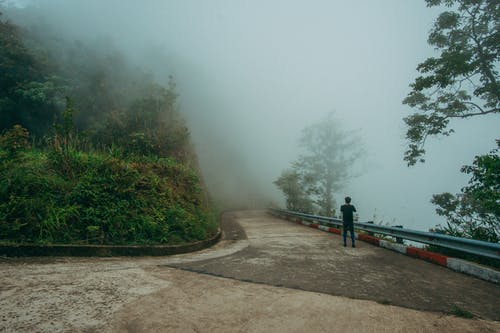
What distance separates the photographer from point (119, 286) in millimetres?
3328

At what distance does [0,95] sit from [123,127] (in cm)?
876

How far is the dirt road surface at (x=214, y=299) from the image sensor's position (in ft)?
7.95

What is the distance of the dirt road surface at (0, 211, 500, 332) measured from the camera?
2.42 m

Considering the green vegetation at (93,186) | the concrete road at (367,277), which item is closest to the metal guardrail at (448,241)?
the concrete road at (367,277)

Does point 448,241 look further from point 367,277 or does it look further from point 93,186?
point 93,186

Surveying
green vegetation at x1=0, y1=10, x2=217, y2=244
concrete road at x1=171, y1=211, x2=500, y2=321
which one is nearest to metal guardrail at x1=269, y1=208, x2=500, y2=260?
concrete road at x1=171, y1=211, x2=500, y2=321

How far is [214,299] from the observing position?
3057 millimetres

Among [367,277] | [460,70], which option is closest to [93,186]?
[367,277]

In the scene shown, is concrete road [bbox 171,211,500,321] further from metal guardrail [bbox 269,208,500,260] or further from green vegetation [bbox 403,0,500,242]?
green vegetation [bbox 403,0,500,242]

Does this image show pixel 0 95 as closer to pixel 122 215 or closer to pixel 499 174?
pixel 122 215

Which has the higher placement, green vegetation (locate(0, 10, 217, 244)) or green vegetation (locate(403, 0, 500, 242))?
green vegetation (locate(403, 0, 500, 242))

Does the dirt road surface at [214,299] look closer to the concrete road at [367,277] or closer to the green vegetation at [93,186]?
the concrete road at [367,277]

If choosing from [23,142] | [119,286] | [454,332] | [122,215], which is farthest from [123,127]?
[454,332]

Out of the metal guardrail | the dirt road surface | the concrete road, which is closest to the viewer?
the dirt road surface
